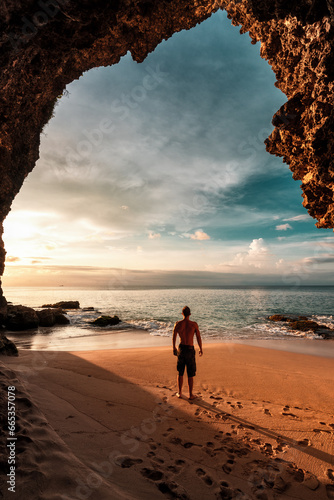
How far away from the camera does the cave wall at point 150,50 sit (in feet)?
17.4

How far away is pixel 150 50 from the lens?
9.22m

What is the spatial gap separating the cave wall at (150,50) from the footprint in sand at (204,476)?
20.6 feet

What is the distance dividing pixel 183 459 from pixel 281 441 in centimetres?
201

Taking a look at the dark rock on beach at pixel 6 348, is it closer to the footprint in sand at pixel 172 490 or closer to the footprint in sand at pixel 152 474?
the footprint in sand at pixel 152 474

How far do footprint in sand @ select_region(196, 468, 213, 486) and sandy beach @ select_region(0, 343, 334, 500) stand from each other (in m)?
0.01

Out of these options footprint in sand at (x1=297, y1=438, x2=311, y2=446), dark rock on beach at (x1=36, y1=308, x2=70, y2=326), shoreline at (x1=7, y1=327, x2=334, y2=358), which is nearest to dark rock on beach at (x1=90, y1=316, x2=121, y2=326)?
dark rock on beach at (x1=36, y1=308, x2=70, y2=326)

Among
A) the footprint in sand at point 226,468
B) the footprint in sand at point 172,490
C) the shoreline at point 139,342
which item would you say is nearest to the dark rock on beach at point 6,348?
the shoreline at point 139,342

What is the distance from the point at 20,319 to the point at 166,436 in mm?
18144

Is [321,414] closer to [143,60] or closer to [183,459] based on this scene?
[183,459]

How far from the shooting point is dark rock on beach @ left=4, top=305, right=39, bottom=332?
17.5m

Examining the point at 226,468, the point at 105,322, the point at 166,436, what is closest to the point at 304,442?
the point at 226,468

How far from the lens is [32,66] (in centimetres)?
737

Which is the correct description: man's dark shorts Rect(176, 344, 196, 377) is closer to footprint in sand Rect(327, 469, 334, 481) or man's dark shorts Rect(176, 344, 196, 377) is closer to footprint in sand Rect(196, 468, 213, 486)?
footprint in sand Rect(196, 468, 213, 486)

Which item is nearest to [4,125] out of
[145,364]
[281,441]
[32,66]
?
[32,66]
